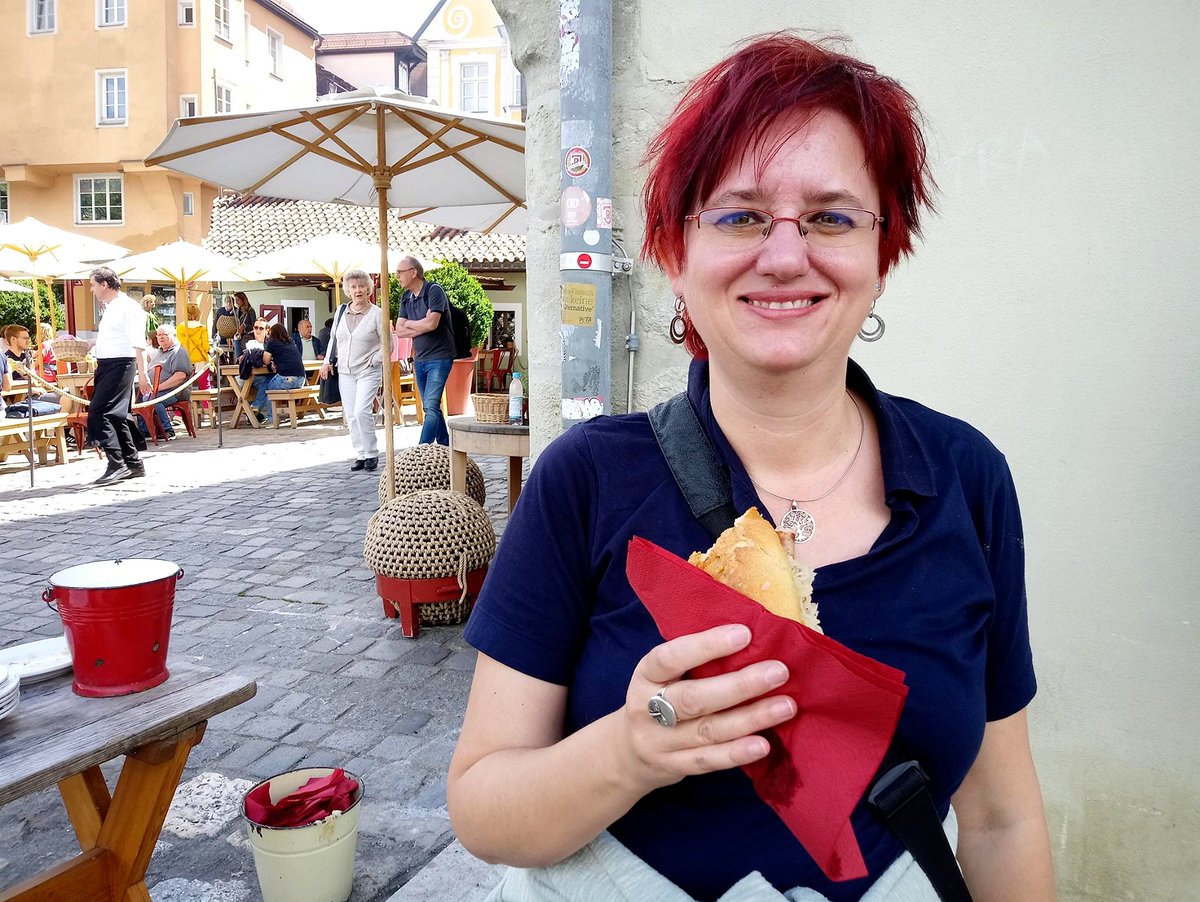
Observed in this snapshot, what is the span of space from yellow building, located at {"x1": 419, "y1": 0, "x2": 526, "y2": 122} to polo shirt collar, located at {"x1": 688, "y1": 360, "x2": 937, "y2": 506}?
28648 millimetres

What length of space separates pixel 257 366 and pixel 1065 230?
48.2ft

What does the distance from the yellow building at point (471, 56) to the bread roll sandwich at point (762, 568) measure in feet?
95.4

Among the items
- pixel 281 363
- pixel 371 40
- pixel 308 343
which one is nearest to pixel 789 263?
pixel 281 363

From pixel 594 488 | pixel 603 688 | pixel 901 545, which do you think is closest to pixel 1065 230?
pixel 901 545

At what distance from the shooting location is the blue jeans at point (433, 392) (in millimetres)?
9664

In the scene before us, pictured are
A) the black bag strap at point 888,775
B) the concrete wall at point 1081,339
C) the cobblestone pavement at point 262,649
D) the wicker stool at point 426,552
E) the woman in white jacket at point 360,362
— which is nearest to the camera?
the black bag strap at point 888,775

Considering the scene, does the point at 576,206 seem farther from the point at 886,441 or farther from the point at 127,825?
the point at 127,825

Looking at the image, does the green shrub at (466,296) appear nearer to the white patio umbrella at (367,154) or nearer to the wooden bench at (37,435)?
the wooden bench at (37,435)

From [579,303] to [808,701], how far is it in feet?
6.94

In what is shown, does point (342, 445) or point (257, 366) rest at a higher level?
point (257, 366)

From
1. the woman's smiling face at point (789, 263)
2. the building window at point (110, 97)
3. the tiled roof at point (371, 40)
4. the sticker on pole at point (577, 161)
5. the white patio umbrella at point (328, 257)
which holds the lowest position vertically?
the woman's smiling face at point (789, 263)

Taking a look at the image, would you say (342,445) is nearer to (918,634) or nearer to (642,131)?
(642,131)

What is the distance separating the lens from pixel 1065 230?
253 cm

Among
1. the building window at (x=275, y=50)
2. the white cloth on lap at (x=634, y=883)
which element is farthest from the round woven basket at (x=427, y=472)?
the building window at (x=275, y=50)
